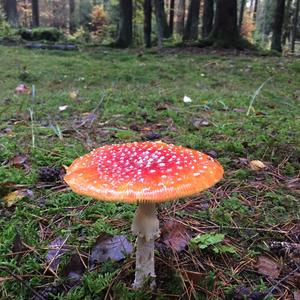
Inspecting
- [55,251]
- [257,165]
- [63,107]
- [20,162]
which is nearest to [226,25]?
[63,107]

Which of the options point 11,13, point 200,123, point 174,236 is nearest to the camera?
point 174,236

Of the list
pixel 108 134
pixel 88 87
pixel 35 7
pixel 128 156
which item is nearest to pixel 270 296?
pixel 128 156

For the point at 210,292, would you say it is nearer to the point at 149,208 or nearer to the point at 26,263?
the point at 149,208

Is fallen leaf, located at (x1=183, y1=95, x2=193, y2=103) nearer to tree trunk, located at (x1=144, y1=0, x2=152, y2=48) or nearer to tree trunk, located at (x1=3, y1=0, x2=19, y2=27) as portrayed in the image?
tree trunk, located at (x1=144, y1=0, x2=152, y2=48)

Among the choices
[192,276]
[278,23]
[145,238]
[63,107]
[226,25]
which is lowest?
[63,107]

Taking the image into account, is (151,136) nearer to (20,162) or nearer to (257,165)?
(257,165)

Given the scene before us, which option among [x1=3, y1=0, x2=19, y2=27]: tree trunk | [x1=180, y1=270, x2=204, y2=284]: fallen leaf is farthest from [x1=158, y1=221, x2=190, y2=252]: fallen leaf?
[x1=3, y1=0, x2=19, y2=27]: tree trunk
